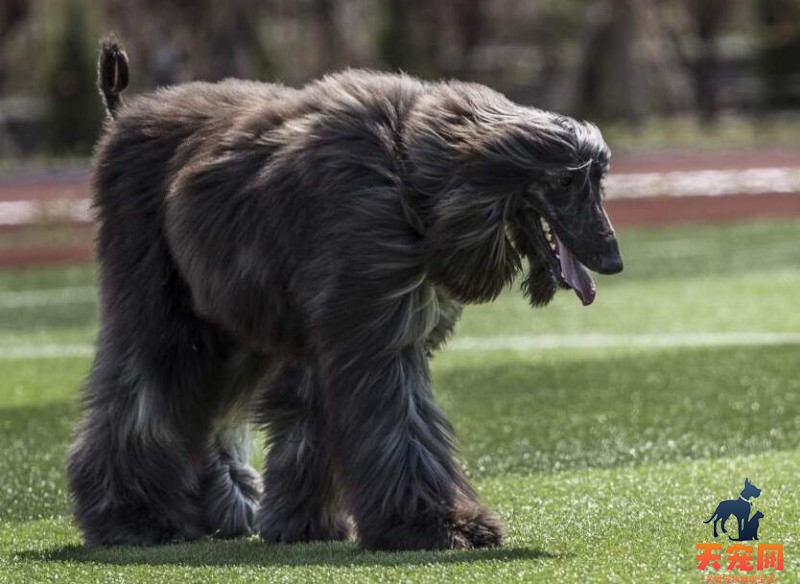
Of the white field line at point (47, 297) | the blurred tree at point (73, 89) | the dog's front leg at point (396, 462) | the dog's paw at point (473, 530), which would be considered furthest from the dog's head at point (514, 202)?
the blurred tree at point (73, 89)

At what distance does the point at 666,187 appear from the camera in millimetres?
23031

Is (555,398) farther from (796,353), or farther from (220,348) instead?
(220,348)

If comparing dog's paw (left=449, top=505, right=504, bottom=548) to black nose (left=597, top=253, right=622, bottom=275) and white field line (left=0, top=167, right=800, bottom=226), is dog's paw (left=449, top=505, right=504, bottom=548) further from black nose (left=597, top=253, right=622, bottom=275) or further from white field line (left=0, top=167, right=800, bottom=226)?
white field line (left=0, top=167, right=800, bottom=226)

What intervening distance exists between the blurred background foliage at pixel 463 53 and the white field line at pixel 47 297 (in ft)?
41.1

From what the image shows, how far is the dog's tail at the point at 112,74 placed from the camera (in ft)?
19.4

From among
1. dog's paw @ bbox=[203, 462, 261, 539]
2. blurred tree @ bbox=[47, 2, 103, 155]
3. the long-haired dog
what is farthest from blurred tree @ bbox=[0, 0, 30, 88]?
dog's paw @ bbox=[203, 462, 261, 539]

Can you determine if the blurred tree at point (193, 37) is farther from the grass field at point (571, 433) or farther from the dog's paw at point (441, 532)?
the dog's paw at point (441, 532)

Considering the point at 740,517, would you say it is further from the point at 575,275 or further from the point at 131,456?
the point at 131,456

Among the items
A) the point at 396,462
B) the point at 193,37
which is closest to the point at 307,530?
the point at 396,462

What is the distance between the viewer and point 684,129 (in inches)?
1404

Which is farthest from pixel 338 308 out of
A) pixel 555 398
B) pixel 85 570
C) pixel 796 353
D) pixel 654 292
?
pixel 654 292

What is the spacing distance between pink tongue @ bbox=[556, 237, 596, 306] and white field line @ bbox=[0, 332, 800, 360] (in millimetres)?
5332

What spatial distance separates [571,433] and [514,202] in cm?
281

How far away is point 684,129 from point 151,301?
102ft
